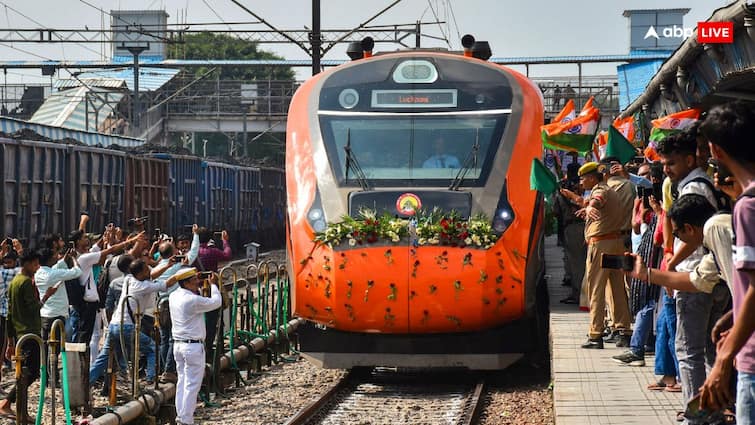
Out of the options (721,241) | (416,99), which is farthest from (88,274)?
(721,241)

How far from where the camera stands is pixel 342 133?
481 inches

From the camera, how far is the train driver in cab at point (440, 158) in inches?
472

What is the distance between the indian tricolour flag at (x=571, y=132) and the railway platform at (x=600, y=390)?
6.59 feet

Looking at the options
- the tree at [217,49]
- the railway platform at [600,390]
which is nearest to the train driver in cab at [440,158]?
the railway platform at [600,390]

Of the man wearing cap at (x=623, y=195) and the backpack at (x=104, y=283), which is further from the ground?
the man wearing cap at (x=623, y=195)

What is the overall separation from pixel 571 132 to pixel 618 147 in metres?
1.13

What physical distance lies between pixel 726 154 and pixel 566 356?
21.5 feet

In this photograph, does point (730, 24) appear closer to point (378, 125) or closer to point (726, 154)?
point (378, 125)

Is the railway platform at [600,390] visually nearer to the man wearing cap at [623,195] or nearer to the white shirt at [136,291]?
the man wearing cap at [623,195]

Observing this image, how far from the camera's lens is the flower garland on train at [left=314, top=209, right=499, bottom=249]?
36.9ft

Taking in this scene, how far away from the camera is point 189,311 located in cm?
1027

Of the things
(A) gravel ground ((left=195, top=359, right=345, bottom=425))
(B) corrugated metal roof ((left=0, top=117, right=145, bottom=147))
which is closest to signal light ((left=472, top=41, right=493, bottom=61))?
(A) gravel ground ((left=195, top=359, right=345, bottom=425))

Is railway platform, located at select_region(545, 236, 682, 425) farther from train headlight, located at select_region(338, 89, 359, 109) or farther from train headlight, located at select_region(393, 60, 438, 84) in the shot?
train headlight, located at select_region(338, 89, 359, 109)

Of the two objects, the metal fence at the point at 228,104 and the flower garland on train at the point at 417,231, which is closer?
the flower garland on train at the point at 417,231
